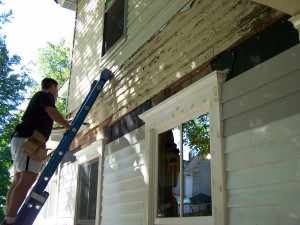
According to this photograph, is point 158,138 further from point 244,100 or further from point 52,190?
point 52,190

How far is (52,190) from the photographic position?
8.45 metres

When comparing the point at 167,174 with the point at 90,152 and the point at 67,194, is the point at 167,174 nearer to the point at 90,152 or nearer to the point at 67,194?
the point at 90,152

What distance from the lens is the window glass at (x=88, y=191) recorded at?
5.86 meters

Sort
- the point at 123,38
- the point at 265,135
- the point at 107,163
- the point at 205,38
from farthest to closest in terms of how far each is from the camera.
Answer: the point at 123,38, the point at 107,163, the point at 205,38, the point at 265,135

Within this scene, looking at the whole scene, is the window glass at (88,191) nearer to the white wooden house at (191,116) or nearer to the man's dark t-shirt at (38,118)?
the white wooden house at (191,116)

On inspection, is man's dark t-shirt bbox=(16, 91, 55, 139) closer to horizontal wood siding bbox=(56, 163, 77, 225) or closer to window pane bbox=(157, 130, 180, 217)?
window pane bbox=(157, 130, 180, 217)

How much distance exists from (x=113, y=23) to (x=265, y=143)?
178 inches

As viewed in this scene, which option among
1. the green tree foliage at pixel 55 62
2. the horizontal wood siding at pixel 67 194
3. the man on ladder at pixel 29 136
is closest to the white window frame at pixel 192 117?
the man on ladder at pixel 29 136

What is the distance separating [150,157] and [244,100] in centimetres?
162

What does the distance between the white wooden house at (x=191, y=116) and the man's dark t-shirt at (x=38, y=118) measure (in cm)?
114

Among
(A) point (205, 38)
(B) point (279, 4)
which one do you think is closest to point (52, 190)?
(A) point (205, 38)

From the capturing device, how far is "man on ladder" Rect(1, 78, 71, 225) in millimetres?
3697

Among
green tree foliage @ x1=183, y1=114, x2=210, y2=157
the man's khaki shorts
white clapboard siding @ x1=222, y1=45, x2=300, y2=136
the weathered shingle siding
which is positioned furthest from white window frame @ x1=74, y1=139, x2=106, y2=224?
white clapboard siding @ x1=222, y1=45, x2=300, y2=136

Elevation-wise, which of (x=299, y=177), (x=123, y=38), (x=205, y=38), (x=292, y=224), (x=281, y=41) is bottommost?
(x=292, y=224)
